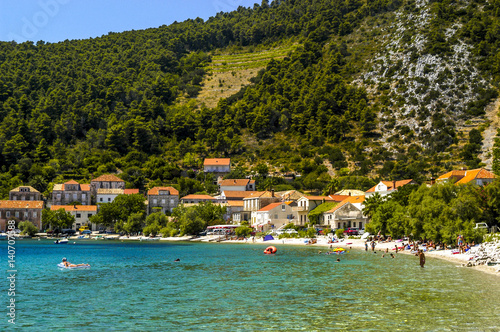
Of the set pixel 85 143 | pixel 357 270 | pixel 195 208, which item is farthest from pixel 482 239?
pixel 85 143

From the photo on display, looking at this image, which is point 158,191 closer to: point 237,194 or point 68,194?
point 237,194

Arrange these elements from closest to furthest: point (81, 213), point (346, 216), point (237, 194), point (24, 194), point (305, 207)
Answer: point (346, 216), point (305, 207), point (24, 194), point (81, 213), point (237, 194)

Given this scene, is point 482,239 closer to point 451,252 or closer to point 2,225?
point 451,252

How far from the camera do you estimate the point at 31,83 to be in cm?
18712

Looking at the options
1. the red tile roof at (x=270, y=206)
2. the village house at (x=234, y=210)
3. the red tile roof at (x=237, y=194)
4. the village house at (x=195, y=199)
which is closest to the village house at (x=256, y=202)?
the village house at (x=234, y=210)

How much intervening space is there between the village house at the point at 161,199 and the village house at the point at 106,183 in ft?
48.8

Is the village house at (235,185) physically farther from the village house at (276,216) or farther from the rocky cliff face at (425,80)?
the rocky cliff face at (425,80)

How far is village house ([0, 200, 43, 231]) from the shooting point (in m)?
111

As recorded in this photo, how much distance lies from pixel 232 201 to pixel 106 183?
33.3m

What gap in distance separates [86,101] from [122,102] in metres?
12.4

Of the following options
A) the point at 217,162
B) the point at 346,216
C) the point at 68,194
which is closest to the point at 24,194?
the point at 68,194

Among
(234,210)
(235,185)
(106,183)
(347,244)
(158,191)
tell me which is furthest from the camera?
(235,185)

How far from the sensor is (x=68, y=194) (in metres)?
127

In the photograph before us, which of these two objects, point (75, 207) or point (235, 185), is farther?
point (235, 185)
